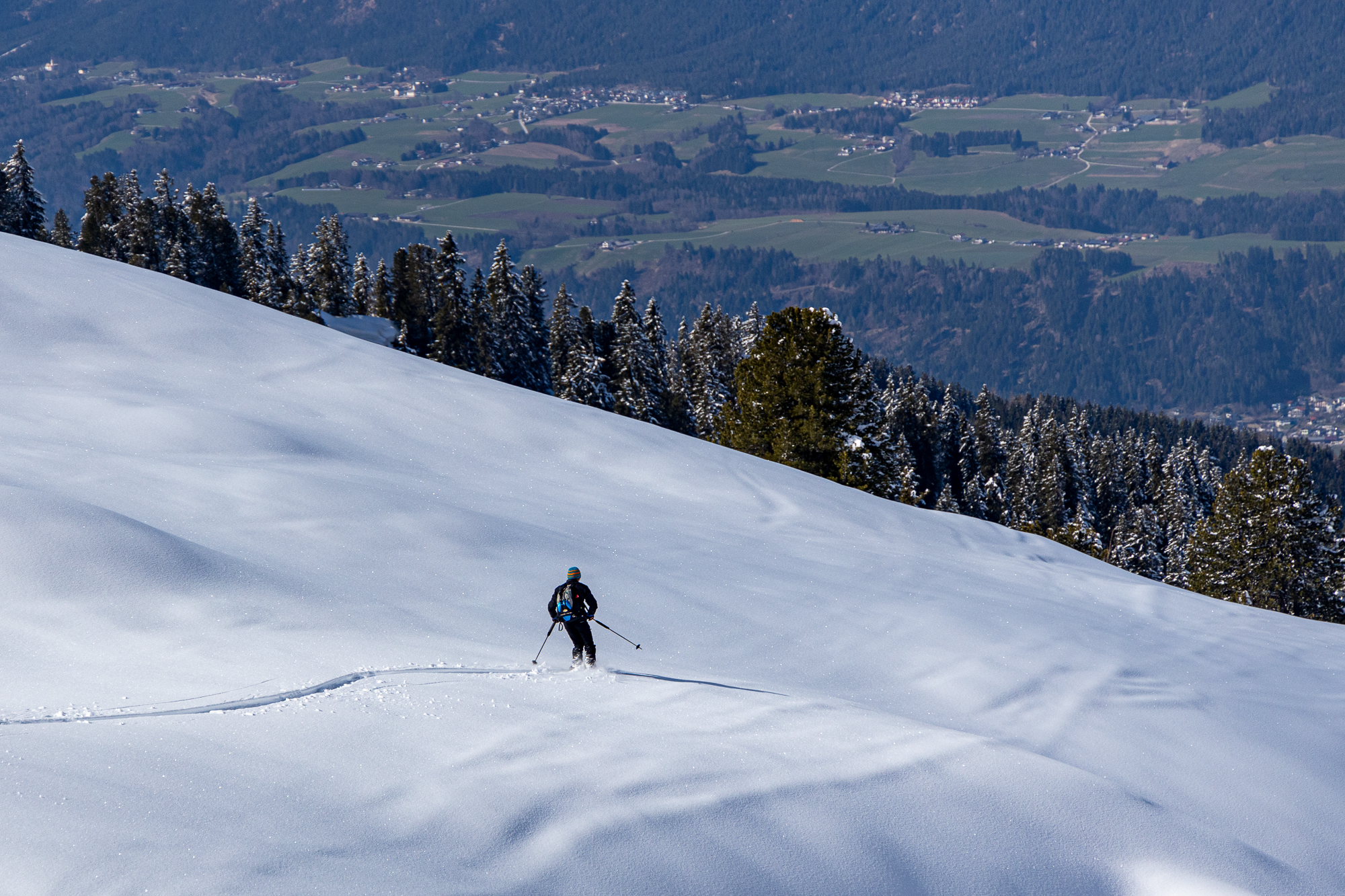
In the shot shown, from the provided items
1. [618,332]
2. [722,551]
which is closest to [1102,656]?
[722,551]

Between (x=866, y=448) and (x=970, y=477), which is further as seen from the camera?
(x=970, y=477)

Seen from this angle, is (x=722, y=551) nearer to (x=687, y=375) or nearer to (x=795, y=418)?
(x=795, y=418)

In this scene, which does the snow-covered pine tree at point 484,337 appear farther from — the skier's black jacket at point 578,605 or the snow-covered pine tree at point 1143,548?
the skier's black jacket at point 578,605

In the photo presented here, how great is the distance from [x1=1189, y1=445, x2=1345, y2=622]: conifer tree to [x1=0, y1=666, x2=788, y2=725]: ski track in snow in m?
35.6

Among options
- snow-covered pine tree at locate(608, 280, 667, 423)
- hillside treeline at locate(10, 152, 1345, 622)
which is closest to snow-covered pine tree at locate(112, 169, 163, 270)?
hillside treeline at locate(10, 152, 1345, 622)

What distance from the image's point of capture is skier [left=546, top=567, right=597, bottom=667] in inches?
511

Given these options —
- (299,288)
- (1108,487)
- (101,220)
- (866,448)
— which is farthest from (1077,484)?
(101,220)

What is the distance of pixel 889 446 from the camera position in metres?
42.3

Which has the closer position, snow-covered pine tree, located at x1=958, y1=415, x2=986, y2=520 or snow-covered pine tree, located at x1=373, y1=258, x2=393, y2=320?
snow-covered pine tree, located at x1=373, y1=258, x2=393, y2=320

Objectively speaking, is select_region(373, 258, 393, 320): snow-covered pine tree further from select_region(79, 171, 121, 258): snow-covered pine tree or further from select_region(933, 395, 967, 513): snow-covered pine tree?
select_region(933, 395, 967, 513): snow-covered pine tree

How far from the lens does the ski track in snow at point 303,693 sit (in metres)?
9.47

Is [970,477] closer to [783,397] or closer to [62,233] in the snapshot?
[783,397]

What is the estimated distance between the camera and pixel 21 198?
62.5 meters

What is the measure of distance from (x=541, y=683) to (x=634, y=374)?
52709mm
